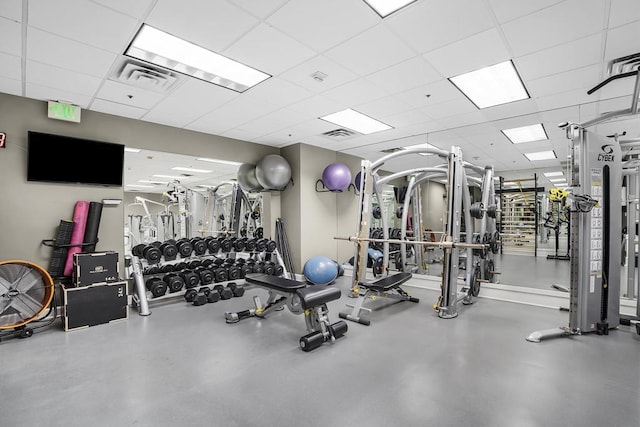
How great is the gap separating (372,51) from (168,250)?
3461 millimetres

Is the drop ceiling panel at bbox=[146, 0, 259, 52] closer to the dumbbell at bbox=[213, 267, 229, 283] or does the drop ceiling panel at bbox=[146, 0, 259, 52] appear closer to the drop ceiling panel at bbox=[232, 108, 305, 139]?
the drop ceiling panel at bbox=[232, 108, 305, 139]

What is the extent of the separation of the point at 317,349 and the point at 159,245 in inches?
106

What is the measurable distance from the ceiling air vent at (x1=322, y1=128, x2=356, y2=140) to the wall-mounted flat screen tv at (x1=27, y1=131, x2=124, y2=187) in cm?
303

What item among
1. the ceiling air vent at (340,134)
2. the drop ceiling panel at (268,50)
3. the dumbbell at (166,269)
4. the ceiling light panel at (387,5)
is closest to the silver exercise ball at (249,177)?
the ceiling air vent at (340,134)

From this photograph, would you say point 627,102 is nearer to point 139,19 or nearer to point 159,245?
point 139,19

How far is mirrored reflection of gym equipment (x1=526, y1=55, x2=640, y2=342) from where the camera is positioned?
9.59ft

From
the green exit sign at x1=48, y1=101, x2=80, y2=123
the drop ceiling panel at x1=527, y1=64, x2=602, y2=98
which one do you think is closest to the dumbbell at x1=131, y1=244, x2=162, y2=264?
the green exit sign at x1=48, y1=101, x2=80, y2=123

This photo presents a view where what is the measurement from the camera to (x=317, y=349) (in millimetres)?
2730

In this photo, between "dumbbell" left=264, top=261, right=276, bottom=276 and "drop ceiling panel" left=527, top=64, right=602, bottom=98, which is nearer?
"drop ceiling panel" left=527, top=64, right=602, bottom=98

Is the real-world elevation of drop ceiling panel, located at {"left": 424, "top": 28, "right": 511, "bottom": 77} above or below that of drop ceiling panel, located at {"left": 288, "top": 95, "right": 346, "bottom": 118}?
above

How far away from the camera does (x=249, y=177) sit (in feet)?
18.2

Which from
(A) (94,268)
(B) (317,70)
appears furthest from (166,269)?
(B) (317,70)

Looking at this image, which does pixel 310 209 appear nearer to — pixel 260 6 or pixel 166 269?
pixel 166 269

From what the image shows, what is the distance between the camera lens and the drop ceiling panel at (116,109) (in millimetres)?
3681
